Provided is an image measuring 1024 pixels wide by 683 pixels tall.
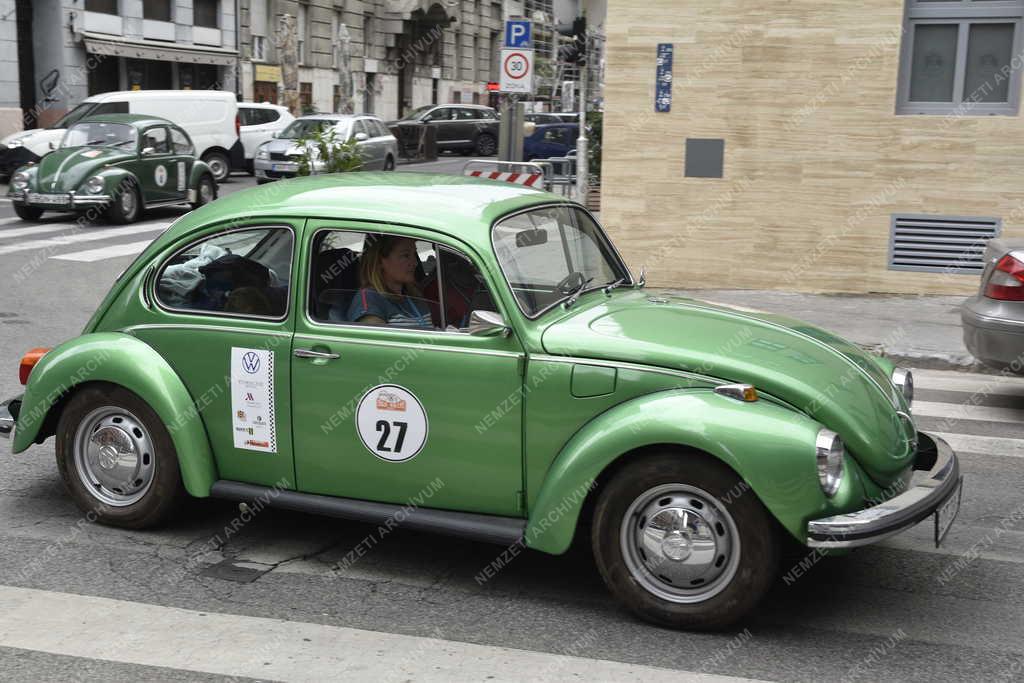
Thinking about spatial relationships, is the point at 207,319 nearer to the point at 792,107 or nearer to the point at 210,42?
the point at 792,107

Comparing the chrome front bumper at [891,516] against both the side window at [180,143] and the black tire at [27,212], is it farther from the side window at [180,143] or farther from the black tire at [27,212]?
the side window at [180,143]

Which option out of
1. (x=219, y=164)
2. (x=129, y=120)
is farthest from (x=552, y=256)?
(x=219, y=164)

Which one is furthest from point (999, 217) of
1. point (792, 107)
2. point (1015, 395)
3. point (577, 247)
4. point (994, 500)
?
point (577, 247)

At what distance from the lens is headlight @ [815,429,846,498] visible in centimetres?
397

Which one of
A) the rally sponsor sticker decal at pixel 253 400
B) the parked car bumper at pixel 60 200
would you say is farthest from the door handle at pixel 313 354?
the parked car bumper at pixel 60 200

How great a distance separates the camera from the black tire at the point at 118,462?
197 inches

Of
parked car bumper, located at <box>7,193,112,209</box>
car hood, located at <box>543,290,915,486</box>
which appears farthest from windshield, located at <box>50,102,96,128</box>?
car hood, located at <box>543,290,915,486</box>

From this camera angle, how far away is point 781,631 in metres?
4.24

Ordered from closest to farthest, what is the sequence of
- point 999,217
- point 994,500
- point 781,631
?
point 781,631 → point 994,500 → point 999,217

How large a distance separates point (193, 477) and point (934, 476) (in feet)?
9.93

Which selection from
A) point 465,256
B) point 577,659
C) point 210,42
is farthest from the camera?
point 210,42

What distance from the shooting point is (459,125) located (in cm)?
3794

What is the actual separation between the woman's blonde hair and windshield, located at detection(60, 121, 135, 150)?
14.9 metres

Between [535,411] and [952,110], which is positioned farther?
[952,110]
